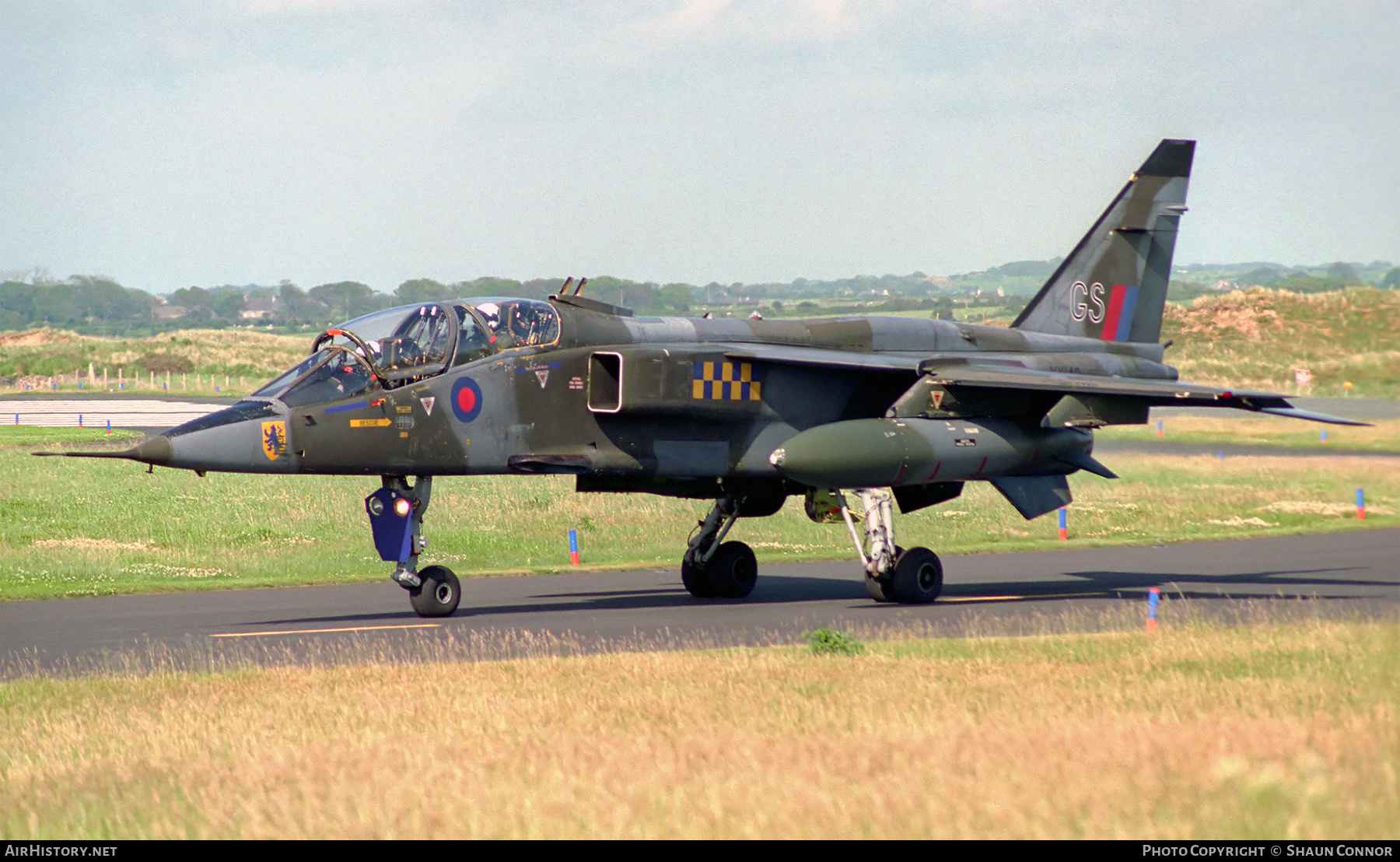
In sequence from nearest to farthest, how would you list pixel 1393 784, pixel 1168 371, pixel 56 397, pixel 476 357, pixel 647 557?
pixel 1393 784, pixel 476 357, pixel 1168 371, pixel 647 557, pixel 56 397

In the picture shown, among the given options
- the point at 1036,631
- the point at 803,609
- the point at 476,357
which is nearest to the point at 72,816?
the point at 476,357

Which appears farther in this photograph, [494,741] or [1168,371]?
[1168,371]

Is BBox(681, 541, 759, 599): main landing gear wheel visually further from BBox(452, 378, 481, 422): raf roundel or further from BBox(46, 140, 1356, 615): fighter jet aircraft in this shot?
BBox(452, 378, 481, 422): raf roundel

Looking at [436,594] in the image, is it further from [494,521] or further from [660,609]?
[494,521]

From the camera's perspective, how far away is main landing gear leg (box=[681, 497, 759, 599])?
19047mm

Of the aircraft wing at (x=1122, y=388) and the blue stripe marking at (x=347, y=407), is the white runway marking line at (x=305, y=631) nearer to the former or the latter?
the blue stripe marking at (x=347, y=407)

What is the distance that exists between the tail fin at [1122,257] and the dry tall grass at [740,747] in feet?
33.6

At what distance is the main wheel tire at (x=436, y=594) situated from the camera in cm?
1619

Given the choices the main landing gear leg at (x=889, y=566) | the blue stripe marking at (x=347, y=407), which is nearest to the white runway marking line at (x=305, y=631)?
the blue stripe marking at (x=347, y=407)

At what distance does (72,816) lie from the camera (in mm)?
7008

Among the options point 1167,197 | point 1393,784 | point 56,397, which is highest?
point 1167,197

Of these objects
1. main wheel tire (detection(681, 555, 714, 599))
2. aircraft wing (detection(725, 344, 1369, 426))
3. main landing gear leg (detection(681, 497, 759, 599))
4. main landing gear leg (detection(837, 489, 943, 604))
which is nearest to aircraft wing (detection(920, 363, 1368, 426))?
aircraft wing (detection(725, 344, 1369, 426))

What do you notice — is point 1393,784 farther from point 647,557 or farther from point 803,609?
point 647,557

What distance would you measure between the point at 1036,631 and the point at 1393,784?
343 inches
